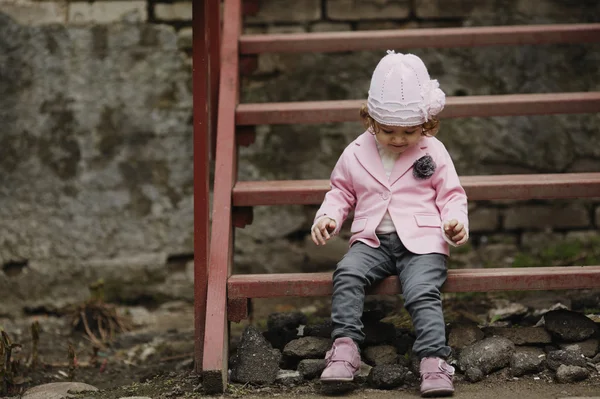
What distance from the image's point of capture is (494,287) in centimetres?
282

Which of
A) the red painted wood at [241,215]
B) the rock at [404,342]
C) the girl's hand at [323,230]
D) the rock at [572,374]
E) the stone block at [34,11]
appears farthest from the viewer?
the stone block at [34,11]

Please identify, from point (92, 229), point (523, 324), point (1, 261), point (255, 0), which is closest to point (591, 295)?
point (523, 324)

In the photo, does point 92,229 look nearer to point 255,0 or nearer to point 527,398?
point 255,0

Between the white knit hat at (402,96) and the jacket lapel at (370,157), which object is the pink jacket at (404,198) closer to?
the jacket lapel at (370,157)

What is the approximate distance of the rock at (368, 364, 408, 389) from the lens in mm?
2641

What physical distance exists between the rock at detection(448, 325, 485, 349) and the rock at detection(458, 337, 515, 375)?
86mm

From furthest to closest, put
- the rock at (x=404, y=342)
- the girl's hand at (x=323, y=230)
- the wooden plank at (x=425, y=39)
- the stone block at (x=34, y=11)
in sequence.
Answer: the stone block at (x=34, y=11) → the wooden plank at (x=425, y=39) → the rock at (x=404, y=342) → the girl's hand at (x=323, y=230)

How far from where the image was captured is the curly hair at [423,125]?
9.21ft

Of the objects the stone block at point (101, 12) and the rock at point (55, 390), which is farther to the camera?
the stone block at point (101, 12)

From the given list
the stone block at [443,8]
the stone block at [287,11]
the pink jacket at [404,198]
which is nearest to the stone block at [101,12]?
the stone block at [287,11]

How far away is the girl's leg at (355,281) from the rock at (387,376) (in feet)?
0.38

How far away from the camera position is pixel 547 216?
4.44 m

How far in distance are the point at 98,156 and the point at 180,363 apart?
4.30 ft

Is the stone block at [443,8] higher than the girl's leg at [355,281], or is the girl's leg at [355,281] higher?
the stone block at [443,8]
